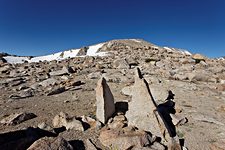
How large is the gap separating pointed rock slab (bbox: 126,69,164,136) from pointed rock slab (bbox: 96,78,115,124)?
1028 millimetres

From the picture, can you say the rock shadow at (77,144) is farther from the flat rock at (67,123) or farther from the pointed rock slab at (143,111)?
the pointed rock slab at (143,111)

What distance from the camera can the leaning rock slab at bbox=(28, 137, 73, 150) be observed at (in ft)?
26.2

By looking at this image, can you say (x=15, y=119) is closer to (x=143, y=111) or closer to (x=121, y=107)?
(x=121, y=107)

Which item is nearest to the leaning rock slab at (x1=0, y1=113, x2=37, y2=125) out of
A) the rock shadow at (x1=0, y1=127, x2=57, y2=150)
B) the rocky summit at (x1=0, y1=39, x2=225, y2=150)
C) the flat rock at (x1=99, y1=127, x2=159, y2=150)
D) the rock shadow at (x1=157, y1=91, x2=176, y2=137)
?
the rocky summit at (x1=0, y1=39, x2=225, y2=150)

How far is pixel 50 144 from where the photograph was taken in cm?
820

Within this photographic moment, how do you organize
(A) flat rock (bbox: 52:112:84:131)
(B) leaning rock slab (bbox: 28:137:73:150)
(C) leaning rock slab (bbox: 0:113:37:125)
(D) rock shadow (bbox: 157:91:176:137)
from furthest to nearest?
(C) leaning rock slab (bbox: 0:113:37:125) < (D) rock shadow (bbox: 157:91:176:137) < (A) flat rock (bbox: 52:112:84:131) < (B) leaning rock slab (bbox: 28:137:73:150)

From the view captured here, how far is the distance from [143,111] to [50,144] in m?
4.84

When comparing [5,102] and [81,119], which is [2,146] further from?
[5,102]

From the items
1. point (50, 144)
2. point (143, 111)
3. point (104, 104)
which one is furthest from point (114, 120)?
point (50, 144)

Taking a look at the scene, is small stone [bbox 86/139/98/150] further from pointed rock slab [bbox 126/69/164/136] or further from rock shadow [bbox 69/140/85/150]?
pointed rock slab [bbox 126/69/164/136]

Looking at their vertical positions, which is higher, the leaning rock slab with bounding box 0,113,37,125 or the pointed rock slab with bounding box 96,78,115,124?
the pointed rock slab with bounding box 96,78,115,124

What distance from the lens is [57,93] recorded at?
18.4 m

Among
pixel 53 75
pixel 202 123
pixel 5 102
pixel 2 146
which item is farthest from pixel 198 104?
pixel 53 75

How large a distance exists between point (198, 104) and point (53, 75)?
59.0ft
